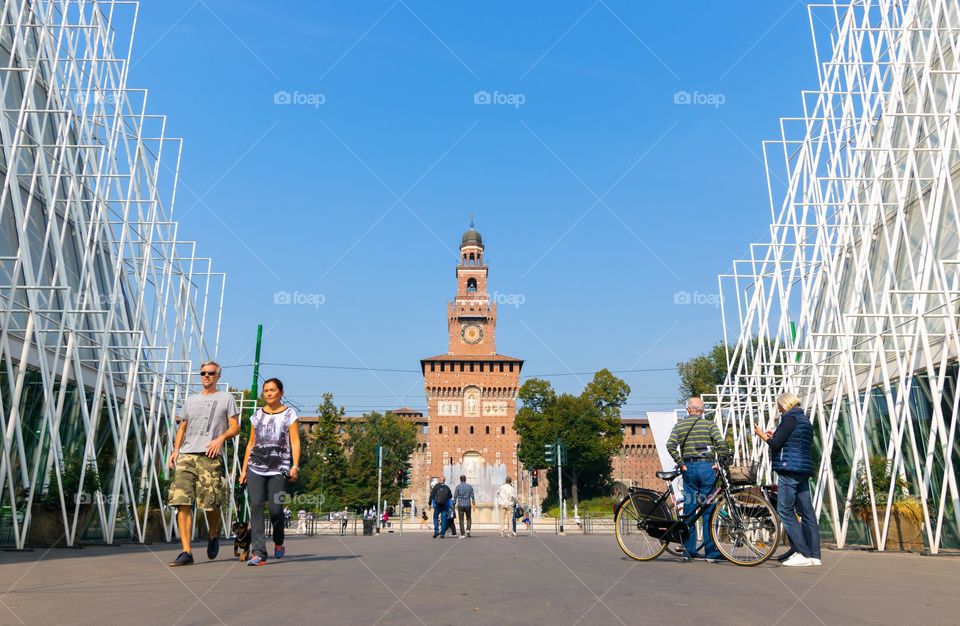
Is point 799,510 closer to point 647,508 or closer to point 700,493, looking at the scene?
point 700,493

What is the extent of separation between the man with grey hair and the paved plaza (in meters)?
0.30

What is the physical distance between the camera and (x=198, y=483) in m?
8.80

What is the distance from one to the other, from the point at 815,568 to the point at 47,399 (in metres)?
12.3

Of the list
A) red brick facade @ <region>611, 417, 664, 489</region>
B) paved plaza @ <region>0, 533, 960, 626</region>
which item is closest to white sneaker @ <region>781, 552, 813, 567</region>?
paved plaza @ <region>0, 533, 960, 626</region>

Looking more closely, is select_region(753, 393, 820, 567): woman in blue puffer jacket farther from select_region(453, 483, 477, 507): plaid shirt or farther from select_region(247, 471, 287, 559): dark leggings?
select_region(453, 483, 477, 507): plaid shirt

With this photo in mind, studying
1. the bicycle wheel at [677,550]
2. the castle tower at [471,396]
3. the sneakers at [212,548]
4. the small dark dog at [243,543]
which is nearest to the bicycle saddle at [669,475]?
the bicycle wheel at [677,550]

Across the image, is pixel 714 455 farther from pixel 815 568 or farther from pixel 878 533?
pixel 878 533

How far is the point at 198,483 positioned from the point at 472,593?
3732 millimetres

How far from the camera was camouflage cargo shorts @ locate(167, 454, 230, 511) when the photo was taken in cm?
868

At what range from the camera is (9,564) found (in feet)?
30.8

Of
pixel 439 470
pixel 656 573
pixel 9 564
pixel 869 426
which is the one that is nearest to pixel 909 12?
pixel 869 426

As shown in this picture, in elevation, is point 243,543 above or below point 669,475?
below

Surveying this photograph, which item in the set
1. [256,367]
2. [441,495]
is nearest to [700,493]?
[441,495]

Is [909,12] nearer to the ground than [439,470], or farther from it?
farther from it
